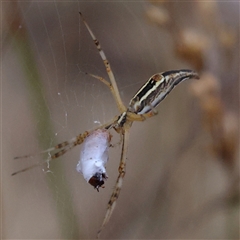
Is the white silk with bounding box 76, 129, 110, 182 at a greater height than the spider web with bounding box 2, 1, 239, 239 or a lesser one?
lesser

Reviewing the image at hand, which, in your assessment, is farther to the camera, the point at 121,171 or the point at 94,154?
the point at 121,171

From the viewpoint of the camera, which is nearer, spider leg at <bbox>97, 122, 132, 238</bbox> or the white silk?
the white silk

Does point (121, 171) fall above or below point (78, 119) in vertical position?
below

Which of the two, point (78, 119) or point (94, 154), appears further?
point (78, 119)

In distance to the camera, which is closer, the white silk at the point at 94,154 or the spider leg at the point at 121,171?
the white silk at the point at 94,154

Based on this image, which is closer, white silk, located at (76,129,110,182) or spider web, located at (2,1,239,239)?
white silk, located at (76,129,110,182)

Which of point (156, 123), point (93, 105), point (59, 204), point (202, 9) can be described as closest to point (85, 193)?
point (59, 204)

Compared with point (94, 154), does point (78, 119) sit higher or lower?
higher

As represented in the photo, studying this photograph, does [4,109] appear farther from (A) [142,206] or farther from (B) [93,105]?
(A) [142,206]
